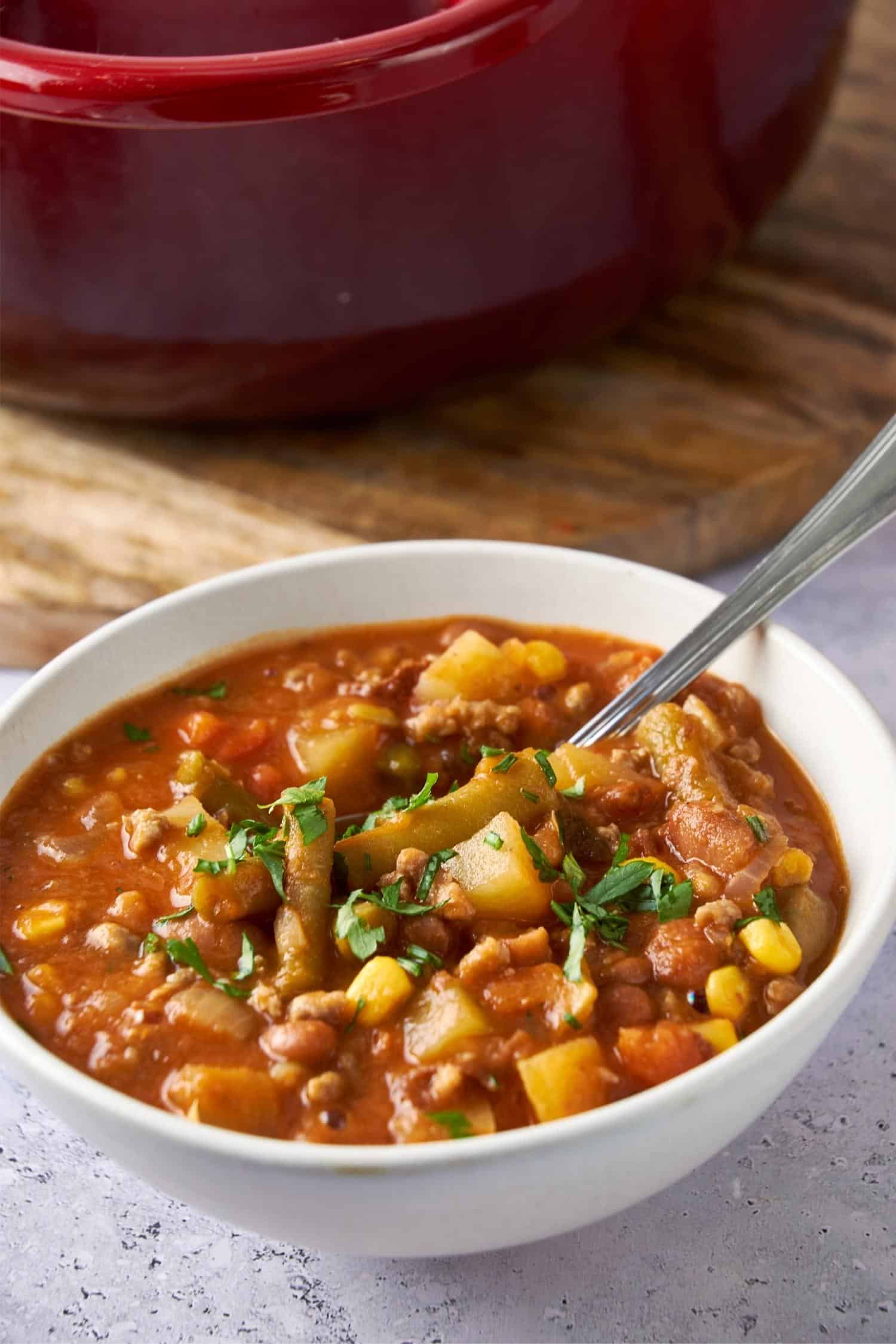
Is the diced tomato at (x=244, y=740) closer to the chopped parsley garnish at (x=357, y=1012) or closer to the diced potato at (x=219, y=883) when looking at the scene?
the diced potato at (x=219, y=883)

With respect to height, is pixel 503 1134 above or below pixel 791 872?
above

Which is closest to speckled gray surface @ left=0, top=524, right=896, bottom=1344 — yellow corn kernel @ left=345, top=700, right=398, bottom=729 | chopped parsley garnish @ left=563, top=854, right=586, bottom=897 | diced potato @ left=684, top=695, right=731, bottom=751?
chopped parsley garnish @ left=563, top=854, right=586, bottom=897

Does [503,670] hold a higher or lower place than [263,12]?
lower

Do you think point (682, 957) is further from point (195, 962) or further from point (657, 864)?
point (195, 962)

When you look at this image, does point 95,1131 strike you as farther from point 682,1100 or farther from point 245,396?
point 245,396

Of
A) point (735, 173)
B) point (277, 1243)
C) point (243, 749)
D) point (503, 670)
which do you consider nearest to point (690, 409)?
point (735, 173)

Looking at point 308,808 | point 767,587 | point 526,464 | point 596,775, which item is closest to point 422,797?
point 308,808
